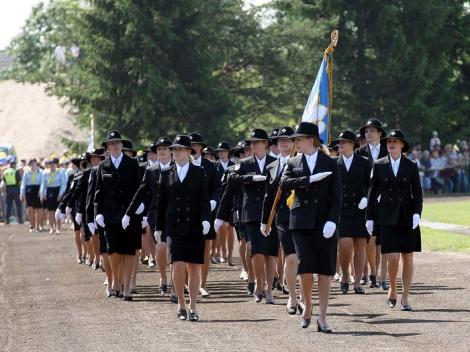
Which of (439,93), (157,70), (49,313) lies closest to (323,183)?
(49,313)

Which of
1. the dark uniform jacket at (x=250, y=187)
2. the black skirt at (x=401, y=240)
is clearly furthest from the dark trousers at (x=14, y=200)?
the black skirt at (x=401, y=240)

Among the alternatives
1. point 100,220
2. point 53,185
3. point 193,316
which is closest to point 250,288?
point 100,220

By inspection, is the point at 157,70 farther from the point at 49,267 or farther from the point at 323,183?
Result: the point at 323,183

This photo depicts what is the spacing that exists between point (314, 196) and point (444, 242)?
1241cm

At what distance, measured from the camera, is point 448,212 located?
3412cm

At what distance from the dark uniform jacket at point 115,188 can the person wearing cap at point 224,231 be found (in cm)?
402

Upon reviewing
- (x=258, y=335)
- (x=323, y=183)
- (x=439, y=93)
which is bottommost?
(x=258, y=335)

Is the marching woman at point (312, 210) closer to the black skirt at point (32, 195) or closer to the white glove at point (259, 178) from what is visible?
the white glove at point (259, 178)

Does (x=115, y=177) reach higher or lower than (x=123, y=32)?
lower

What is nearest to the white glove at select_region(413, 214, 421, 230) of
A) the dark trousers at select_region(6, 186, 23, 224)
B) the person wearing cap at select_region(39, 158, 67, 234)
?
the person wearing cap at select_region(39, 158, 67, 234)

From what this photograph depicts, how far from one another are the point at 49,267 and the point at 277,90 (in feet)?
107

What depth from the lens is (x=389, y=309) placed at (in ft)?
47.1

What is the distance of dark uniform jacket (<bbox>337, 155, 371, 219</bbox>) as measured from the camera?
1700cm

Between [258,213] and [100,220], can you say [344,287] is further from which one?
[100,220]
